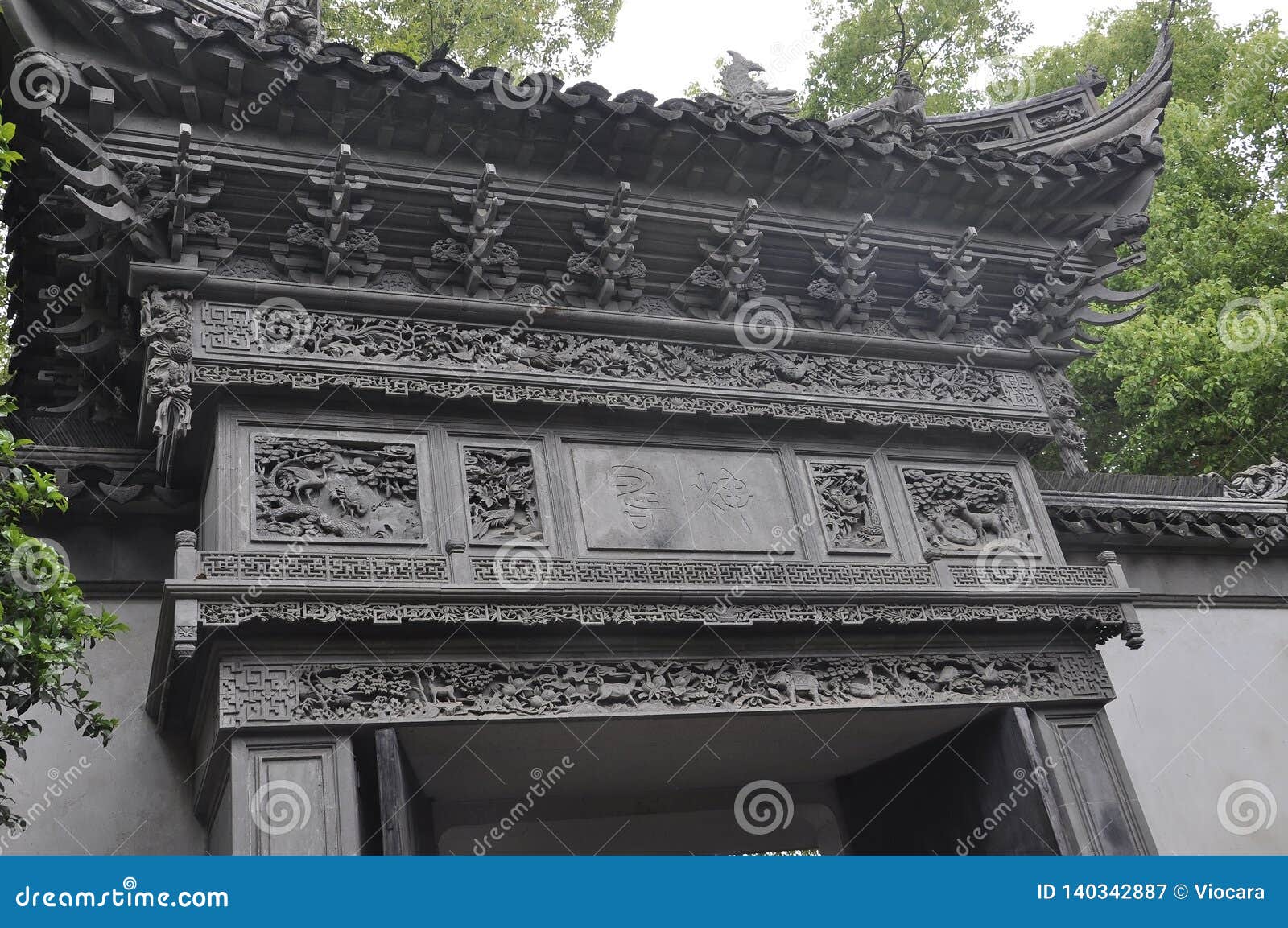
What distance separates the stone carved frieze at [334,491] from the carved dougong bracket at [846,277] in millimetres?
3380

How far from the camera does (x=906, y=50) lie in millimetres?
20672

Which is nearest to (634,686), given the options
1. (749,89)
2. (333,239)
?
(333,239)

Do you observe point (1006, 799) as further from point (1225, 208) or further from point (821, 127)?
point (1225, 208)

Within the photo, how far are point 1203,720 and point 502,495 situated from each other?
5947 millimetres

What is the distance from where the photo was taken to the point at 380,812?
20.2 ft

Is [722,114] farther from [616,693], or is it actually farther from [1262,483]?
[1262,483]

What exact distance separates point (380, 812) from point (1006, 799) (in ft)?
13.3

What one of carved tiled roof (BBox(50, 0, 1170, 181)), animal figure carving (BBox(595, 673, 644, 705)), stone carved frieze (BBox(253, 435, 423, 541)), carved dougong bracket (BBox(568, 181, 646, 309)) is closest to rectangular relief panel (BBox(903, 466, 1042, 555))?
carved tiled roof (BBox(50, 0, 1170, 181))

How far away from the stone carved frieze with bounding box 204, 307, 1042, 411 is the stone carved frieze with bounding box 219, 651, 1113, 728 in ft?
6.42

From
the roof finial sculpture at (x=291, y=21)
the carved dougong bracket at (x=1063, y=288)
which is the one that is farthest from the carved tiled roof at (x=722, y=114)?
the carved dougong bracket at (x=1063, y=288)

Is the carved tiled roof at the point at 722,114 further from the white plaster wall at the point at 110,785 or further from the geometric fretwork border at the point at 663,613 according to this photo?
the white plaster wall at the point at 110,785

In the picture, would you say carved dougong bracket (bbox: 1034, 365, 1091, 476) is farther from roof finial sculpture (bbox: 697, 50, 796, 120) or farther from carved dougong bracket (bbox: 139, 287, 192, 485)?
carved dougong bracket (bbox: 139, 287, 192, 485)

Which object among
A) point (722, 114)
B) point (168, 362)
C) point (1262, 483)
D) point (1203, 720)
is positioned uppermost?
point (722, 114)

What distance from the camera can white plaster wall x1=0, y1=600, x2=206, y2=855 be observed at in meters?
6.78
